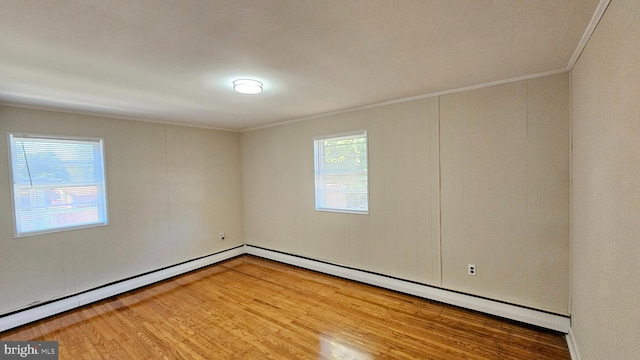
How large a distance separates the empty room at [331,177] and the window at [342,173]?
0.03 m

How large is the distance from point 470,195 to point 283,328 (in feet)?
7.83

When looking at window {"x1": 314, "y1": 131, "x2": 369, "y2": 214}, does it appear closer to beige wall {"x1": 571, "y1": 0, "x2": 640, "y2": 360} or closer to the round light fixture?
the round light fixture

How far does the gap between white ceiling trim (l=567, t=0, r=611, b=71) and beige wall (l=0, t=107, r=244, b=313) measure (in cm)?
475

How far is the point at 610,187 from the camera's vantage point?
1.42 meters

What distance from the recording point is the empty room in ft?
4.76

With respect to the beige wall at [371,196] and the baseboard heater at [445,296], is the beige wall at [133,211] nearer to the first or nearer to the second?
the beige wall at [371,196]

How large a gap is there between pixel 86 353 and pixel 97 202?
1910 mm

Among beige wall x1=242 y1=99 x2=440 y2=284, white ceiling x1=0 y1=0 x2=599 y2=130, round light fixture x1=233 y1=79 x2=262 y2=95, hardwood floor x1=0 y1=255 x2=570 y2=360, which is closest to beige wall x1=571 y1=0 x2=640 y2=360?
white ceiling x1=0 y1=0 x2=599 y2=130

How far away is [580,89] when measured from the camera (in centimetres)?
200

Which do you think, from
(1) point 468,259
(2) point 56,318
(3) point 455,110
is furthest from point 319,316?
(2) point 56,318

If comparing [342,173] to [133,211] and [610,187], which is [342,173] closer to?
[610,187]

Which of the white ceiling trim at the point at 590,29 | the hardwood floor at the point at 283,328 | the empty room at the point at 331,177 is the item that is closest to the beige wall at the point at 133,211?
the empty room at the point at 331,177

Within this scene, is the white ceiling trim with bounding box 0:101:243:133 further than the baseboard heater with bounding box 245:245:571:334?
Yes

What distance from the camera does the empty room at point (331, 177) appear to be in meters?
1.45
